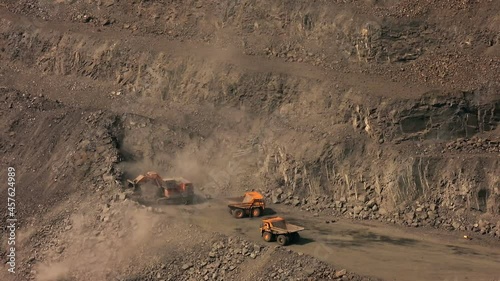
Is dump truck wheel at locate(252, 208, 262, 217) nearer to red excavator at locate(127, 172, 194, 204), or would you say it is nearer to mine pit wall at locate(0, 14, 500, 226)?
mine pit wall at locate(0, 14, 500, 226)

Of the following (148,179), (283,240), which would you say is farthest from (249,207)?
(148,179)

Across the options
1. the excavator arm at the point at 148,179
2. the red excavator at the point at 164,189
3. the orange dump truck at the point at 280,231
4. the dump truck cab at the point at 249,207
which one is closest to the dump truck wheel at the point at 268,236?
the orange dump truck at the point at 280,231

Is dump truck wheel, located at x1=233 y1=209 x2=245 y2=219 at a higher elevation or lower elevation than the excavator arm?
lower

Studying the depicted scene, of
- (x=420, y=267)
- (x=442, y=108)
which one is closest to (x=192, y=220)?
(x=420, y=267)

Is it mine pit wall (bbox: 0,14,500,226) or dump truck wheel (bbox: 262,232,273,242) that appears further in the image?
mine pit wall (bbox: 0,14,500,226)

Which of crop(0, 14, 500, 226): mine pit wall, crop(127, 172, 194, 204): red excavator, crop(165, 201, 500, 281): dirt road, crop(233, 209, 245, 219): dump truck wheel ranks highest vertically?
crop(0, 14, 500, 226): mine pit wall

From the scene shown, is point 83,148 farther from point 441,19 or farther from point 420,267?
point 441,19

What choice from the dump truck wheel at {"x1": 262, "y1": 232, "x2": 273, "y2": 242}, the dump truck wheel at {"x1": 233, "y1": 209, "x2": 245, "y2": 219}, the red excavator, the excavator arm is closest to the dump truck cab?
the dump truck wheel at {"x1": 233, "y1": 209, "x2": 245, "y2": 219}
